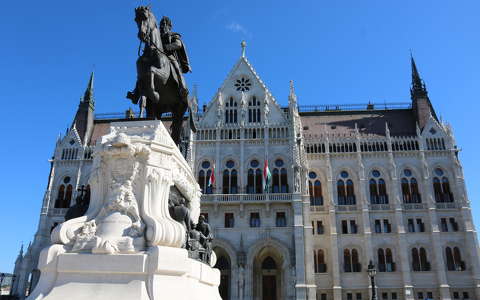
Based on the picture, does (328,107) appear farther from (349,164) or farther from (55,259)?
(55,259)

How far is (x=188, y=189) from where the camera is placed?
837 cm

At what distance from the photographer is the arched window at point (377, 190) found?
39656 mm

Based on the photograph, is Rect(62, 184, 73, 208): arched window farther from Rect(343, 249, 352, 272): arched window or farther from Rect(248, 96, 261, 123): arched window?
Rect(343, 249, 352, 272): arched window

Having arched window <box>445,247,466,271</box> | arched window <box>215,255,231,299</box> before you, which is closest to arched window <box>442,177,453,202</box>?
arched window <box>445,247,466,271</box>

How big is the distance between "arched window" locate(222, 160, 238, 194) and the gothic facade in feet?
0.34

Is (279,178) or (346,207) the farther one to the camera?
(346,207)

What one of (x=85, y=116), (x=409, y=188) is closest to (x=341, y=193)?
(x=409, y=188)

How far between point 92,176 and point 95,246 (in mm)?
1481

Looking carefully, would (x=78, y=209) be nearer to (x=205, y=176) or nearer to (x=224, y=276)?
(x=224, y=276)

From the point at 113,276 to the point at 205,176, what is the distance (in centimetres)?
3276

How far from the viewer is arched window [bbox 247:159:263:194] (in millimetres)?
37938

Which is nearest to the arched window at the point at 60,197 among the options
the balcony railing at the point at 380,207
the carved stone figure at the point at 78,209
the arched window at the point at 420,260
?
the balcony railing at the point at 380,207

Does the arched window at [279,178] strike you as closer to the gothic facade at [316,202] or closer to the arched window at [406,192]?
the gothic facade at [316,202]

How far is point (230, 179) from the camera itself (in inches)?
1506
